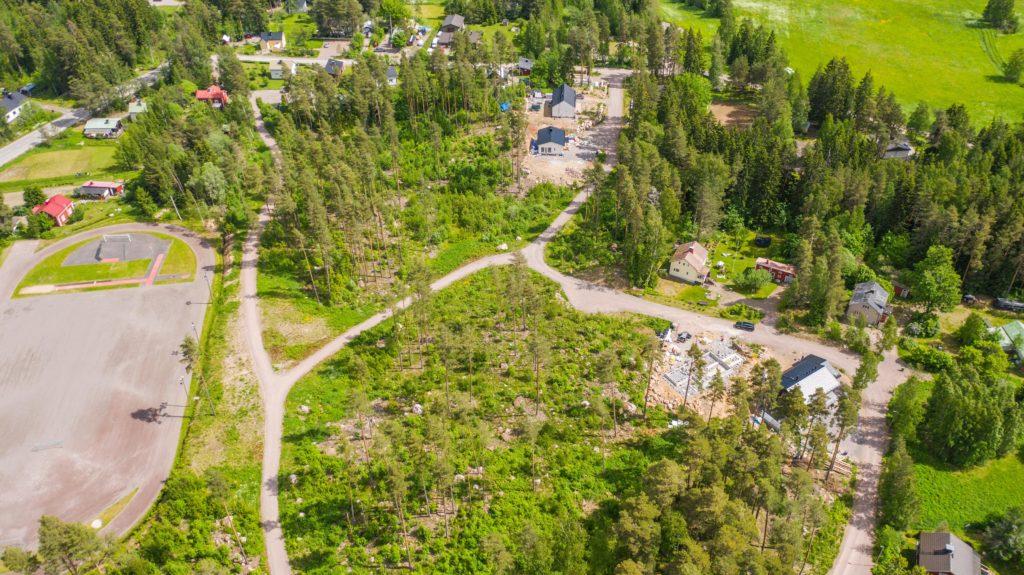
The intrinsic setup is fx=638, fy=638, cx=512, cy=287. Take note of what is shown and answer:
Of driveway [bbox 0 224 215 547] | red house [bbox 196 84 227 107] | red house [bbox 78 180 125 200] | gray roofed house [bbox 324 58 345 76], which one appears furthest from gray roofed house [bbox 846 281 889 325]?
red house [bbox 196 84 227 107]

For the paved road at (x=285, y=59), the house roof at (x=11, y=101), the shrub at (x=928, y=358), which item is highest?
the paved road at (x=285, y=59)

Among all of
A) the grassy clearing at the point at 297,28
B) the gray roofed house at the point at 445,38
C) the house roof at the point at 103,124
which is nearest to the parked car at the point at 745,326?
the gray roofed house at the point at 445,38

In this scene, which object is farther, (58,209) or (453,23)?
(453,23)

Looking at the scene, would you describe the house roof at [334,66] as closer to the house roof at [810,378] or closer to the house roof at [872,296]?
the house roof at [872,296]

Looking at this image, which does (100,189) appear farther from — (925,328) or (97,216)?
(925,328)

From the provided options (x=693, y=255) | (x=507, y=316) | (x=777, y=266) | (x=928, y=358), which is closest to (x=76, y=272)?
(x=507, y=316)

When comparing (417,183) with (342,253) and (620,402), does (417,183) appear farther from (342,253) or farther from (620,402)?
(620,402)
